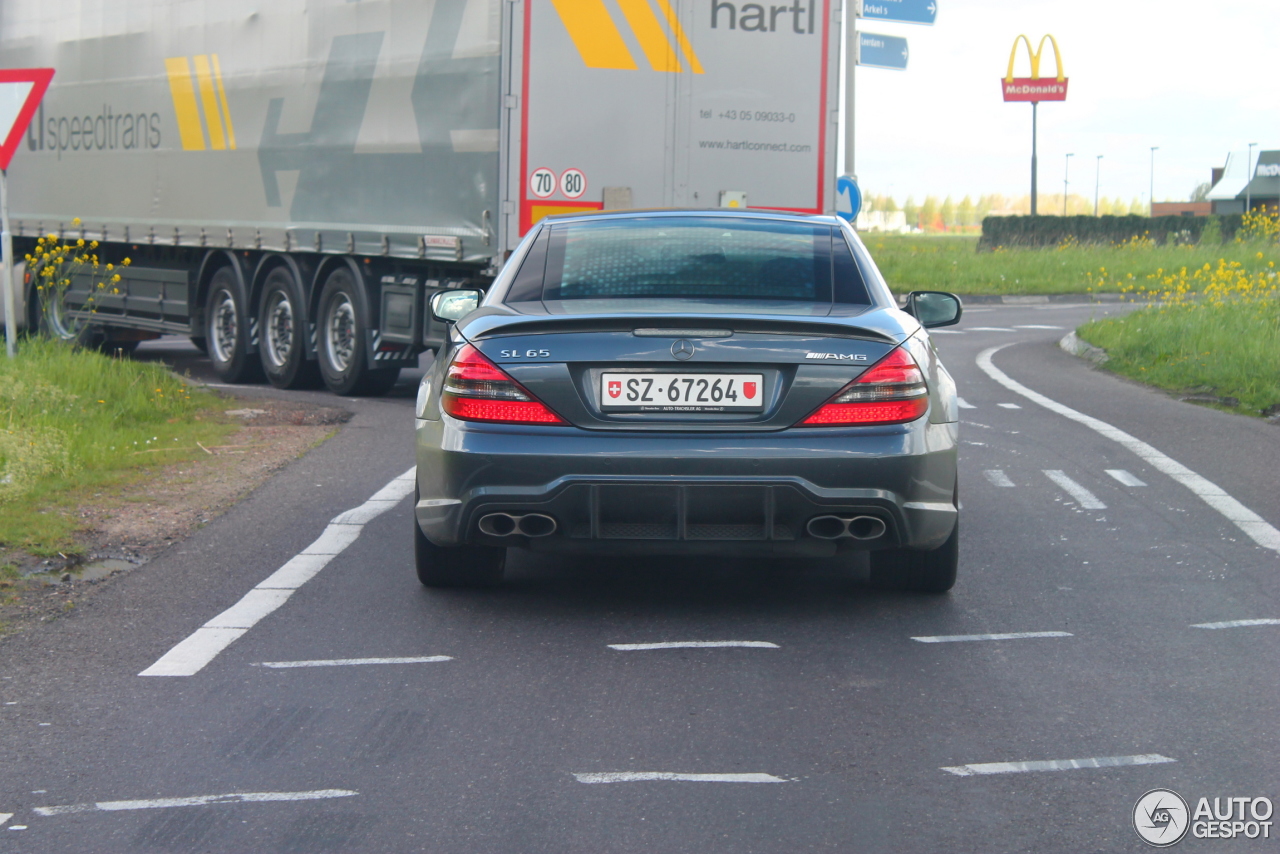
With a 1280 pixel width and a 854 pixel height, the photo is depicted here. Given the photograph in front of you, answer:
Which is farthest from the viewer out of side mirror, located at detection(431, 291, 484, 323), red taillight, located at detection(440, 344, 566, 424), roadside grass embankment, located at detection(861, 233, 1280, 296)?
roadside grass embankment, located at detection(861, 233, 1280, 296)

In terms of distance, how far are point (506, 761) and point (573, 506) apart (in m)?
1.39

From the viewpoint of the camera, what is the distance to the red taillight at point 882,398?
5344mm

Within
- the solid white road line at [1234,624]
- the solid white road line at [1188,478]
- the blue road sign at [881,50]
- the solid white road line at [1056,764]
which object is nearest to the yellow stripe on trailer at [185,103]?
the solid white road line at [1188,478]

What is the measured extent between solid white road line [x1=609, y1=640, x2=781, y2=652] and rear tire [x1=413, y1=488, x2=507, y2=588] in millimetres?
919

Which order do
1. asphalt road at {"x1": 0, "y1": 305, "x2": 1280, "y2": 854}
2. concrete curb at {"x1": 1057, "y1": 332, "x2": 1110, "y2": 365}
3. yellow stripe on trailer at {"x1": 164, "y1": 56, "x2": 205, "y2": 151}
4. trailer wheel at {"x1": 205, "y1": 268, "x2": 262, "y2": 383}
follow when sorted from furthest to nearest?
concrete curb at {"x1": 1057, "y1": 332, "x2": 1110, "y2": 365}
yellow stripe on trailer at {"x1": 164, "y1": 56, "x2": 205, "y2": 151}
trailer wheel at {"x1": 205, "y1": 268, "x2": 262, "y2": 383}
asphalt road at {"x1": 0, "y1": 305, "x2": 1280, "y2": 854}

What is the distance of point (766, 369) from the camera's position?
210 inches

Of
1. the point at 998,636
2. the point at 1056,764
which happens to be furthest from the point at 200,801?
the point at 998,636

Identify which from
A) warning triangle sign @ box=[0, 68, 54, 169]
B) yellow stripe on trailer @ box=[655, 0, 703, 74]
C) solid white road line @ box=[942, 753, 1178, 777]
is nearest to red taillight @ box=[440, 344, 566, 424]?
solid white road line @ box=[942, 753, 1178, 777]

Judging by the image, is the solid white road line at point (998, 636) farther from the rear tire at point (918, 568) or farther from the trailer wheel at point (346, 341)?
the trailer wheel at point (346, 341)

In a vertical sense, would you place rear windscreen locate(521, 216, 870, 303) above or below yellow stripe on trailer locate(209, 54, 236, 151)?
below

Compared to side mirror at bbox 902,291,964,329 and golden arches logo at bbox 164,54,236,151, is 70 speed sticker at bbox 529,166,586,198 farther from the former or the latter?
side mirror at bbox 902,291,964,329

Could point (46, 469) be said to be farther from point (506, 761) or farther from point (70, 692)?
point (506, 761)

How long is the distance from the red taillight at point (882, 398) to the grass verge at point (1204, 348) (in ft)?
27.4

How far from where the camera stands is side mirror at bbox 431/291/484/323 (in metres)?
6.48
